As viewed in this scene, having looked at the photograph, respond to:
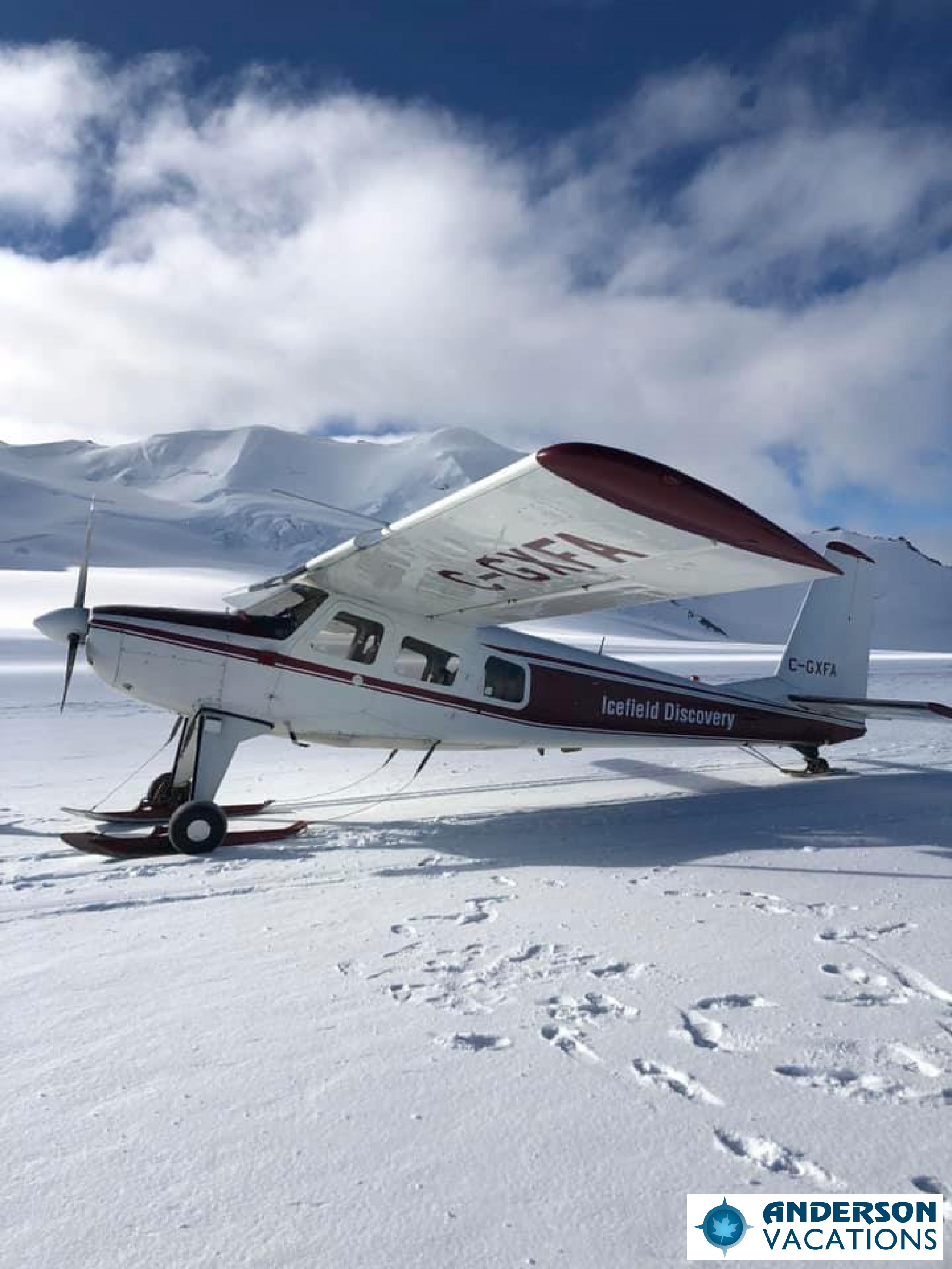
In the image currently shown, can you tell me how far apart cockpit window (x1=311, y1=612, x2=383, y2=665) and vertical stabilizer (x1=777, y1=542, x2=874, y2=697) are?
4752 millimetres

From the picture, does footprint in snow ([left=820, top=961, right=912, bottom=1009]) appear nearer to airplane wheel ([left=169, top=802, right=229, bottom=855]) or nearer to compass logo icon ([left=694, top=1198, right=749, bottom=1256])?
compass logo icon ([left=694, top=1198, right=749, bottom=1256])

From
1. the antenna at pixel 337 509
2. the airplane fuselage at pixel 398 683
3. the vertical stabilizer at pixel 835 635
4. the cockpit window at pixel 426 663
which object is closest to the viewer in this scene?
the antenna at pixel 337 509

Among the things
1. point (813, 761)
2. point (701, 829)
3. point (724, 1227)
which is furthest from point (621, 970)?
point (813, 761)

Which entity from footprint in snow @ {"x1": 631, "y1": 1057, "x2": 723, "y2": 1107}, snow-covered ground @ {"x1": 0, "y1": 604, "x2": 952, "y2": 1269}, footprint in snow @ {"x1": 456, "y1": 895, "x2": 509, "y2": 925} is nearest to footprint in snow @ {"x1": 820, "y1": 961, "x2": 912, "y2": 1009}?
A: snow-covered ground @ {"x1": 0, "y1": 604, "x2": 952, "y2": 1269}

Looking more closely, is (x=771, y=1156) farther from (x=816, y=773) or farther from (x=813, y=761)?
(x=813, y=761)

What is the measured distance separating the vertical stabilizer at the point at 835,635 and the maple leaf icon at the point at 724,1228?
7.52 meters

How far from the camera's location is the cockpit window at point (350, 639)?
6.53 meters

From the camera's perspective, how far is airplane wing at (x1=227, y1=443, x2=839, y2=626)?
4.03 m

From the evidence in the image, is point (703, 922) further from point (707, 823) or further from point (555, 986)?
point (707, 823)

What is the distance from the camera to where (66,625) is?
5.89 m

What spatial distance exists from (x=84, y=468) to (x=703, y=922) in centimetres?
20807

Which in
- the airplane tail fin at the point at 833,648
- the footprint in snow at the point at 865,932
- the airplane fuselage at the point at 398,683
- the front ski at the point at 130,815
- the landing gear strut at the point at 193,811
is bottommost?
the front ski at the point at 130,815

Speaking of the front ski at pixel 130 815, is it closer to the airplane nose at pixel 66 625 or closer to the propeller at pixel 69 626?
the propeller at pixel 69 626

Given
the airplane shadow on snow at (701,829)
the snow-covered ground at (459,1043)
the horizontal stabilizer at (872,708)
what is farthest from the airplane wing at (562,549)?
the horizontal stabilizer at (872,708)
